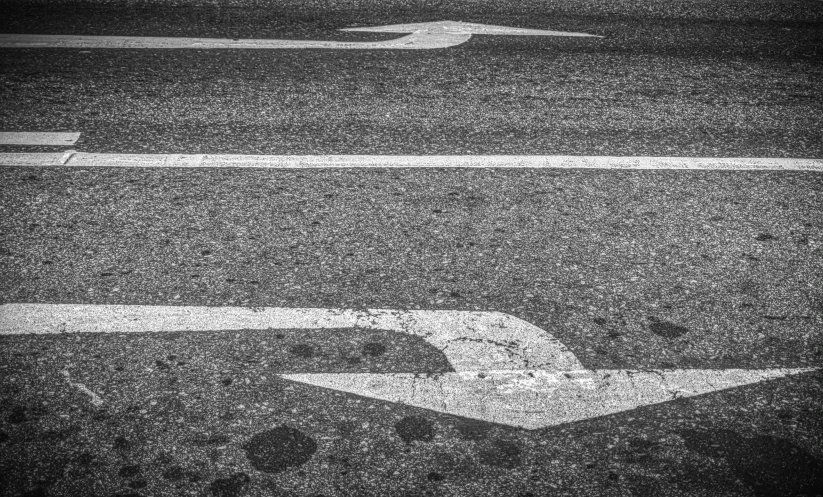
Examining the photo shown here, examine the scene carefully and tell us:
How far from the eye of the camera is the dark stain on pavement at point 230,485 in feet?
7.23

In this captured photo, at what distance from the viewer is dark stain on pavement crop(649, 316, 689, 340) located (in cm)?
292

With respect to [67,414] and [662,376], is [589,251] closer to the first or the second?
[662,376]

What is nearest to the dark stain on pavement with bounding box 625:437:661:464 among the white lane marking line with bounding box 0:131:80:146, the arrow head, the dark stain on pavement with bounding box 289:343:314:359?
the dark stain on pavement with bounding box 289:343:314:359

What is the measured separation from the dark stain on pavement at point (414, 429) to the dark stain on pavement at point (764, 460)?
907 mm

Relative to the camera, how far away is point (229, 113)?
4816mm

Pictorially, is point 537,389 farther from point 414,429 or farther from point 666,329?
point 666,329

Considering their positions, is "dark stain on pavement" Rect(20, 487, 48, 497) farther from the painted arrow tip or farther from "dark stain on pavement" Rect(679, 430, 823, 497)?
"dark stain on pavement" Rect(679, 430, 823, 497)

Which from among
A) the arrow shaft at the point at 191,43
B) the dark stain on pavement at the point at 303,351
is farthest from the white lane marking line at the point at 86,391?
the arrow shaft at the point at 191,43

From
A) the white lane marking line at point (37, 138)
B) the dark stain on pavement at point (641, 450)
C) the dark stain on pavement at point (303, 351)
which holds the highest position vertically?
the white lane marking line at point (37, 138)

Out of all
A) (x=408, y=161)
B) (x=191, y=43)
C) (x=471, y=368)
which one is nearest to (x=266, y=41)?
(x=191, y=43)

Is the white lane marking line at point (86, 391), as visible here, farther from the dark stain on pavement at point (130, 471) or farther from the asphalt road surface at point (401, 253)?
the dark stain on pavement at point (130, 471)

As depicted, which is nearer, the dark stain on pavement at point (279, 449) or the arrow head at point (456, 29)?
the dark stain on pavement at point (279, 449)

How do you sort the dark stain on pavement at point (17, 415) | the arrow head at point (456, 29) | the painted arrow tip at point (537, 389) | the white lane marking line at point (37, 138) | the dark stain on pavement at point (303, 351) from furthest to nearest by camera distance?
1. the arrow head at point (456, 29)
2. the white lane marking line at point (37, 138)
3. the dark stain on pavement at point (303, 351)
4. the painted arrow tip at point (537, 389)
5. the dark stain on pavement at point (17, 415)

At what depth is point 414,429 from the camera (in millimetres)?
2449
